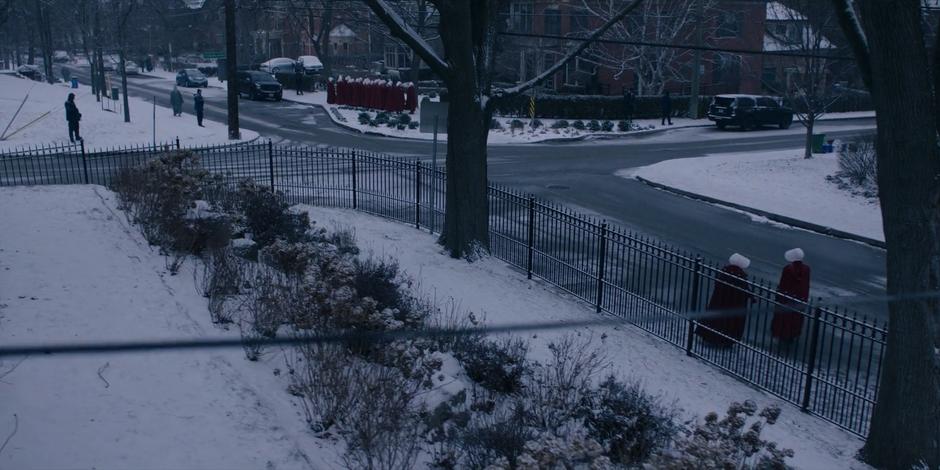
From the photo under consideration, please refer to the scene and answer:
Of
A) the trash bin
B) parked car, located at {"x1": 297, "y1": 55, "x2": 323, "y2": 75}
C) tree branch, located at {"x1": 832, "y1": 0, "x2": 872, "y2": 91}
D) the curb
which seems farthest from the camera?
parked car, located at {"x1": 297, "y1": 55, "x2": 323, "y2": 75}

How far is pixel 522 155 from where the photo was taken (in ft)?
93.6

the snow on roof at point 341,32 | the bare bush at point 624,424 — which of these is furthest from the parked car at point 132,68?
the bare bush at point 624,424

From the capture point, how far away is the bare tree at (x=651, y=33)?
3953cm

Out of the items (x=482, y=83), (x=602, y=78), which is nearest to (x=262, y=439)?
(x=482, y=83)

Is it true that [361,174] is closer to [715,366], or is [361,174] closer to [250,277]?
[250,277]

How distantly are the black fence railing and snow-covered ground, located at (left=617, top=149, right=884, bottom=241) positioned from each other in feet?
21.0

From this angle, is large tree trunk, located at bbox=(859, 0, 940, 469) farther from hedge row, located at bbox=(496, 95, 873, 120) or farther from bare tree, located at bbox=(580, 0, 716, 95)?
bare tree, located at bbox=(580, 0, 716, 95)

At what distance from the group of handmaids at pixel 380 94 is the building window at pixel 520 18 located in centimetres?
781

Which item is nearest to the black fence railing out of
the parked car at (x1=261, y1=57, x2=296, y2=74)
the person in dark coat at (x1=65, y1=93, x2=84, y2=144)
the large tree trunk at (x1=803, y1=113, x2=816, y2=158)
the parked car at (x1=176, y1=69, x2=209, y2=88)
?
the person in dark coat at (x1=65, y1=93, x2=84, y2=144)

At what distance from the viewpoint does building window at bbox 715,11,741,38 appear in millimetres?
41406

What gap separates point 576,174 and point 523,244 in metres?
11.7

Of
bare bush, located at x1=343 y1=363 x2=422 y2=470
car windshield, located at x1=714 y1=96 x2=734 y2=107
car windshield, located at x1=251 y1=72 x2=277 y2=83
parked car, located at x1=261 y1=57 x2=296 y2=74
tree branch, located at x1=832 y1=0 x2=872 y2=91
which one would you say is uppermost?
tree branch, located at x1=832 y1=0 x2=872 y2=91

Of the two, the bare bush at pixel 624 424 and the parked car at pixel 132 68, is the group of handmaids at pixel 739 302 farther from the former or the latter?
the parked car at pixel 132 68

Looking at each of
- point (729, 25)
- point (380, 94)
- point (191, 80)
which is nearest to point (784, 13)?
point (729, 25)
